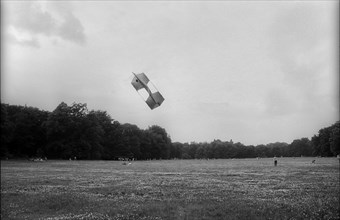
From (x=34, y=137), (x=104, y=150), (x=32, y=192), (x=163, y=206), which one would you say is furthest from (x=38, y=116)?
(x=163, y=206)

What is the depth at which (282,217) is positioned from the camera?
19.6m

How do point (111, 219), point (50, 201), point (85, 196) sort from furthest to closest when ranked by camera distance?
point (85, 196) → point (50, 201) → point (111, 219)

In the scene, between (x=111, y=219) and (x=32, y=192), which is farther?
(x=32, y=192)

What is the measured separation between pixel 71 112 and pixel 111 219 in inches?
5253

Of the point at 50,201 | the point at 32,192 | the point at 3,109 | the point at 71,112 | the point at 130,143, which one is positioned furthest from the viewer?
the point at 130,143

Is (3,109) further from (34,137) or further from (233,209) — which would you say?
(233,209)

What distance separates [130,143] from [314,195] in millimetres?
162575

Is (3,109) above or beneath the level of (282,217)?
above

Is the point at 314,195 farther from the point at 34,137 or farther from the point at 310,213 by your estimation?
the point at 34,137

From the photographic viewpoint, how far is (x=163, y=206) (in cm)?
2258

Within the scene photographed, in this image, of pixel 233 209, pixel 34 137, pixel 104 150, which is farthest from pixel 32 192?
pixel 104 150

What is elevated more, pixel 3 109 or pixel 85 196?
pixel 3 109

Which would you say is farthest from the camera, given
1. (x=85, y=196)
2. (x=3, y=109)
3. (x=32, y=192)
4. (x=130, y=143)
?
(x=130, y=143)

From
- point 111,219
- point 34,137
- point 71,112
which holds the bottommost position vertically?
point 111,219
